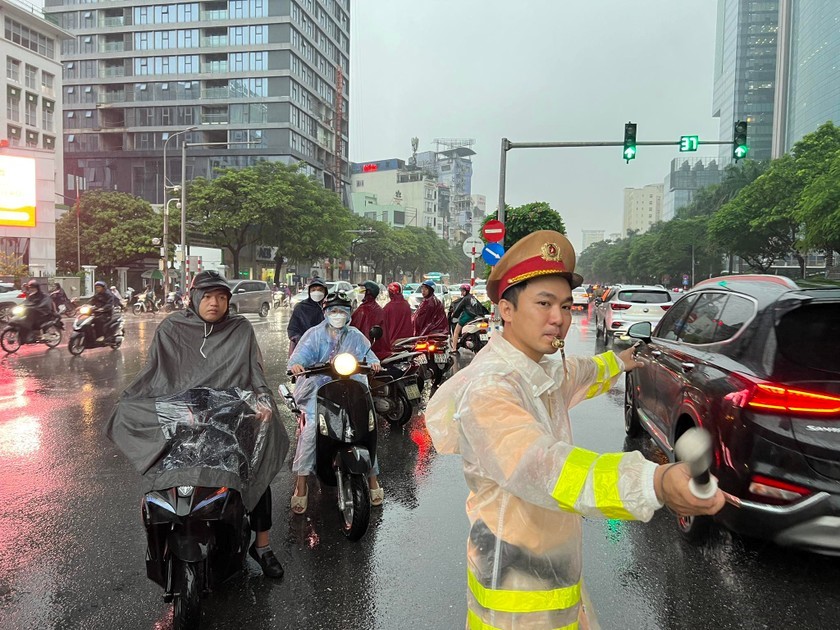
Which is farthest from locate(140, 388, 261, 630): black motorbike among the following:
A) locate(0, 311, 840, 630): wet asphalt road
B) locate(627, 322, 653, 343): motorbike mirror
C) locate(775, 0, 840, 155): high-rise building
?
locate(775, 0, 840, 155): high-rise building

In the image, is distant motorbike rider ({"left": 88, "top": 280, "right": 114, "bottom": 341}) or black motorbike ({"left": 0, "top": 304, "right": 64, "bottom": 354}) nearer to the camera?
black motorbike ({"left": 0, "top": 304, "right": 64, "bottom": 354})

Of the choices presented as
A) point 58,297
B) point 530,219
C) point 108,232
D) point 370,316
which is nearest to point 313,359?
point 370,316

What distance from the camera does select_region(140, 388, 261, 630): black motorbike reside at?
2.71 meters

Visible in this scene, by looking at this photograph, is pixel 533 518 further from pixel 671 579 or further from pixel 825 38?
pixel 825 38

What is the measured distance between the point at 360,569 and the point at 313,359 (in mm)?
1623

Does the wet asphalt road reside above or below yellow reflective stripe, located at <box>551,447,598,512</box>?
below

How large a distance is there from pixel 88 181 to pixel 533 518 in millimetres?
71953

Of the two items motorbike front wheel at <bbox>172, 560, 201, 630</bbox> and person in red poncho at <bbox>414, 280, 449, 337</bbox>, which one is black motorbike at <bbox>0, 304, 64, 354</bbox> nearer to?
person in red poncho at <bbox>414, 280, 449, 337</bbox>

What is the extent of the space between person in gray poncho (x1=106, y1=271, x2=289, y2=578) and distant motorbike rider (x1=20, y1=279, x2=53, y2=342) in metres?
12.0

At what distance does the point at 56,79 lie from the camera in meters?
50.2

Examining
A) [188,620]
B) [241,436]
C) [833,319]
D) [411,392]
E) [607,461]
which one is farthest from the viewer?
[411,392]

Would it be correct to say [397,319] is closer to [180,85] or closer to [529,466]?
[529,466]

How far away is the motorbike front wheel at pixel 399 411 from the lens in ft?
23.4

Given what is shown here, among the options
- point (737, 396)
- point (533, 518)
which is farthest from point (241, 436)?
point (737, 396)
